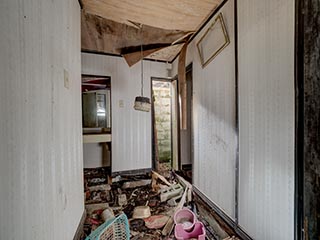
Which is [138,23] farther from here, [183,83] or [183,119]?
[183,119]

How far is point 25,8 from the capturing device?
83 centimetres

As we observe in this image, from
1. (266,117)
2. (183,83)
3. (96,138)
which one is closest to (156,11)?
(183,83)

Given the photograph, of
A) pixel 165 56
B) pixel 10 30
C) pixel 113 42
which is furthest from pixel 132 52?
pixel 10 30

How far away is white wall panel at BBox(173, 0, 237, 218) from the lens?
1.82m

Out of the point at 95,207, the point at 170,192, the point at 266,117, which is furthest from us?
the point at 170,192

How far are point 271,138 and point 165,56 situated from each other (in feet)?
9.73

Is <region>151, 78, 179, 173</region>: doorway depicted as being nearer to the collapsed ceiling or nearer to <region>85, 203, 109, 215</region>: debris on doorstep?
the collapsed ceiling

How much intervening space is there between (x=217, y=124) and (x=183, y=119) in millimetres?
906

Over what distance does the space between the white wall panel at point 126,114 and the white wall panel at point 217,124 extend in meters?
1.38

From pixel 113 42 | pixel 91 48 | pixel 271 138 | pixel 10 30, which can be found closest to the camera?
pixel 10 30

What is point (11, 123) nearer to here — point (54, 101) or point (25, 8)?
point (54, 101)

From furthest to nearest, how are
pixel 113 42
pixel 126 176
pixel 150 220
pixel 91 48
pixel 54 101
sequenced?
pixel 126 176 → pixel 91 48 → pixel 113 42 → pixel 150 220 → pixel 54 101

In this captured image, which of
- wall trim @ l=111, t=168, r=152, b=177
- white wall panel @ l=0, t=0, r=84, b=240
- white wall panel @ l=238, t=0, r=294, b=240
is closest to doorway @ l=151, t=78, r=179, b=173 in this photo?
wall trim @ l=111, t=168, r=152, b=177

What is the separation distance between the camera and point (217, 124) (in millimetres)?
2098
